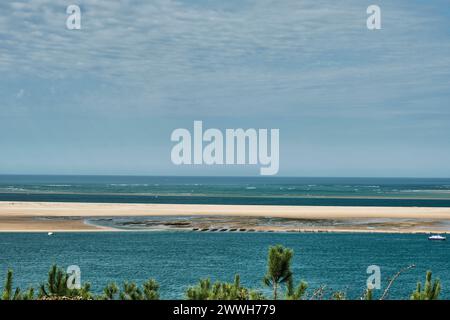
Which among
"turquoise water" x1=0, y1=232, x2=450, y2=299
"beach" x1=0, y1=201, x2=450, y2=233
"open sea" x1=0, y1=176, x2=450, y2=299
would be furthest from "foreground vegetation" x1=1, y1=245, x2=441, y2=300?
"beach" x1=0, y1=201, x2=450, y2=233

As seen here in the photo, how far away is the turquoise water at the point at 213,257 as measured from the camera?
165ft

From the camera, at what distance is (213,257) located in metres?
61.6

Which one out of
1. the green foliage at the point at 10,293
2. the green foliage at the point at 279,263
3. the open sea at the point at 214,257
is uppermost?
the green foliage at the point at 279,263

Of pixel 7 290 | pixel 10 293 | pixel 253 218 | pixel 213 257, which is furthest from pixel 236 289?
pixel 253 218

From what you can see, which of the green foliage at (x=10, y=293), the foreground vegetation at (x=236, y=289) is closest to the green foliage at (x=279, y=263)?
the foreground vegetation at (x=236, y=289)

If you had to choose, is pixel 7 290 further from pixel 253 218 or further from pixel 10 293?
pixel 253 218

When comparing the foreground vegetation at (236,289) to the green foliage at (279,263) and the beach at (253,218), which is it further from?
the beach at (253,218)

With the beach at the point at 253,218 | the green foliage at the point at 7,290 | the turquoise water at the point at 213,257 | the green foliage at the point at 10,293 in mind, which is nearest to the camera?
the green foliage at the point at 7,290

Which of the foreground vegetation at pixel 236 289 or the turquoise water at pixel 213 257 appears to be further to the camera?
the turquoise water at pixel 213 257

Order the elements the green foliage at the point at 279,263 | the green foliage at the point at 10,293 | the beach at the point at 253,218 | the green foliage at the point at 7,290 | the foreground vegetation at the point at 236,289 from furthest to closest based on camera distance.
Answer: the beach at the point at 253,218
the green foliage at the point at 279,263
the foreground vegetation at the point at 236,289
the green foliage at the point at 10,293
the green foliage at the point at 7,290

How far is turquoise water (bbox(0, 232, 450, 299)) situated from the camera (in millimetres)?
50375

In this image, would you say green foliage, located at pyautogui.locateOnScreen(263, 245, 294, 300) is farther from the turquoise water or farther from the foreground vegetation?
the turquoise water


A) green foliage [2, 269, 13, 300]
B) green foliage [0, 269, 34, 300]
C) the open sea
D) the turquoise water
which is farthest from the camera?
the turquoise water
